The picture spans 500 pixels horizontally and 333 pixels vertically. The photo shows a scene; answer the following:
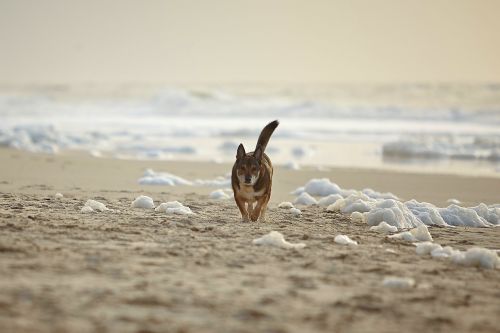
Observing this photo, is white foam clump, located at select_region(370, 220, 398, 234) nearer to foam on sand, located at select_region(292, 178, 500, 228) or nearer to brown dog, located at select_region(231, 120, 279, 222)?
foam on sand, located at select_region(292, 178, 500, 228)

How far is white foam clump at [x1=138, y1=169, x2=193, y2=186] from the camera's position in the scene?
38.8 ft

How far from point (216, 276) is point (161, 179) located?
6.99m

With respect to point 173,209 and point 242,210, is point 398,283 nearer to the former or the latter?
point 242,210

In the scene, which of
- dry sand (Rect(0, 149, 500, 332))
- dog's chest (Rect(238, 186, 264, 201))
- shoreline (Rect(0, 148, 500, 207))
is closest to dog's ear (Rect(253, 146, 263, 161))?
dog's chest (Rect(238, 186, 264, 201))

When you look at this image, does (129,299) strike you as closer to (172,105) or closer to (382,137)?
(382,137)

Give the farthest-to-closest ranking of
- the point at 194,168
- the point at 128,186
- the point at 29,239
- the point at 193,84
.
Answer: the point at 193,84 < the point at 194,168 < the point at 128,186 < the point at 29,239

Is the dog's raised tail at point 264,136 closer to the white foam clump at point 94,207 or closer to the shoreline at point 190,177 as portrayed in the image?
the white foam clump at point 94,207

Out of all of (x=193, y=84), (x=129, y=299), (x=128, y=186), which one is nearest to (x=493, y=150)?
(x=128, y=186)

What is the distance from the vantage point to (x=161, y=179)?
11906 millimetres

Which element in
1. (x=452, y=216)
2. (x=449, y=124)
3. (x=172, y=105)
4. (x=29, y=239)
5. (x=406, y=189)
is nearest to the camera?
(x=29, y=239)

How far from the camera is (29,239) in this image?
5.86m

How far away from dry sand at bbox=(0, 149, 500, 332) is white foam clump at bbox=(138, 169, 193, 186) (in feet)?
10.3

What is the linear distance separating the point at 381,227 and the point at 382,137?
1724 centimetres

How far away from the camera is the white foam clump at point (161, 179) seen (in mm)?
11820
